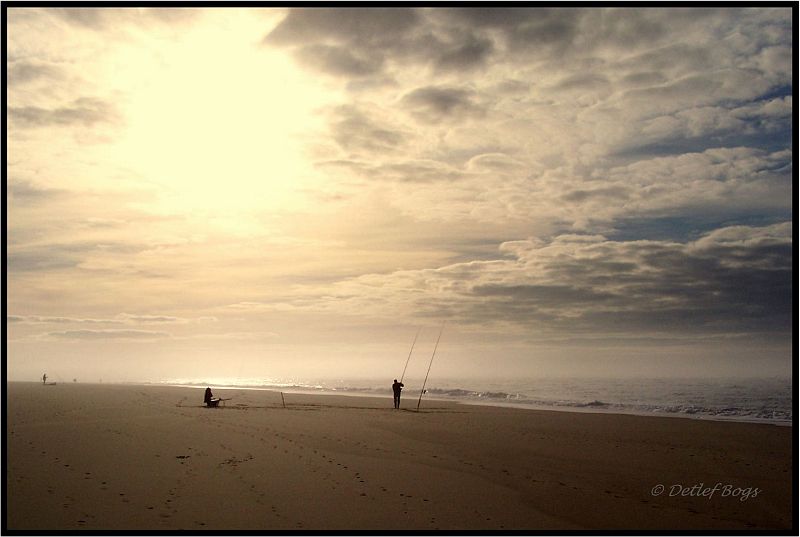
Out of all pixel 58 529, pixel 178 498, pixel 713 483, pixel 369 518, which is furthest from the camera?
pixel 713 483

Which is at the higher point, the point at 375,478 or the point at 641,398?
the point at 375,478

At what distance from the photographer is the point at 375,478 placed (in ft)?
38.3

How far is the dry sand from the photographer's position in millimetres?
9094

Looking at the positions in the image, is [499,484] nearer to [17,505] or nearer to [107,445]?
[17,505]

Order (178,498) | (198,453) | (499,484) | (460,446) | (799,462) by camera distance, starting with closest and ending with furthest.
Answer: (178,498), (799,462), (499,484), (198,453), (460,446)

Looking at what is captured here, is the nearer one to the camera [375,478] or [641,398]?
[375,478]

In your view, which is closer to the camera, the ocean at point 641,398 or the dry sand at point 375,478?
the dry sand at point 375,478

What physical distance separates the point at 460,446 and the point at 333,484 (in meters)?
6.38

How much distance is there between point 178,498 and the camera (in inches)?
385

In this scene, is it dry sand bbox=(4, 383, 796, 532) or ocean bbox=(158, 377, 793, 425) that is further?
ocean bbox=(158, 377, 793, 425)

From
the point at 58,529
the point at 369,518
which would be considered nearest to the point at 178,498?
the point at 58,529

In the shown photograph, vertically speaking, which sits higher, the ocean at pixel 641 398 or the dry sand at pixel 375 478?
the dry sand at pixel 375 478

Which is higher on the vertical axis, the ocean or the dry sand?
the dry sand

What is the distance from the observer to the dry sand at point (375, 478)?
9.09 meters
